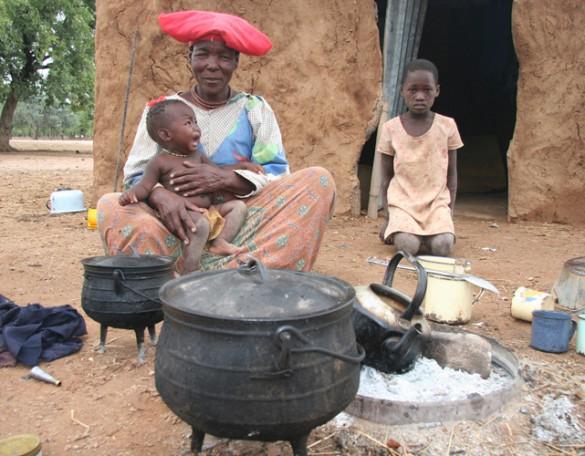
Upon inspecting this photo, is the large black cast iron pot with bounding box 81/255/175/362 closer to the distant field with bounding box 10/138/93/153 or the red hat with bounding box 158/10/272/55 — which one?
the red hat with bounding box 158/10/272/55

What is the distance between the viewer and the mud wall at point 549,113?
17.4ft

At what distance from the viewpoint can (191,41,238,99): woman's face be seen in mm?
2758

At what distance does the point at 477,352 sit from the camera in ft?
6.89

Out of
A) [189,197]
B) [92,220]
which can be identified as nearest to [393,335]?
[189,197]

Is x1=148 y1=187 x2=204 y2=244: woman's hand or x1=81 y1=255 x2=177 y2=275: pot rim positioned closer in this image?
x1=81 y1=255 x2=177 y2=275: pot rim

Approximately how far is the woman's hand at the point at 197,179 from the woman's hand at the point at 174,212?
0.21 ft

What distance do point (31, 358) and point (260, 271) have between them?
1331mm

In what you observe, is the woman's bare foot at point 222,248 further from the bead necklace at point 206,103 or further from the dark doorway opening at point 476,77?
the dark doorway opening at point 476,77

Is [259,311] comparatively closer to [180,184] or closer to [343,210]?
[180,184]

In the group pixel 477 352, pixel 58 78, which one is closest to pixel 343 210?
pixel 477 352

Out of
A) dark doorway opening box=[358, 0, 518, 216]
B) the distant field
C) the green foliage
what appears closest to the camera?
dark doorway opening box=[358, 0, 518, 216]

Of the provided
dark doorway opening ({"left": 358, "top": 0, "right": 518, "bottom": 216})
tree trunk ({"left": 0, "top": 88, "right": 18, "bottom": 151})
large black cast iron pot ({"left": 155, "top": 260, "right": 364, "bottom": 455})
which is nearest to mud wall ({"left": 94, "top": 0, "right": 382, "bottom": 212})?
dark doorway opening ({"left": 358, "top": 0, "right": 518, "bottom": 216})

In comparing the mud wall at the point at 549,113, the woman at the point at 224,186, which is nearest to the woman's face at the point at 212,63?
the woman at the point at 224,186

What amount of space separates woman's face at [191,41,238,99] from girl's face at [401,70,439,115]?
1639 millimetres
